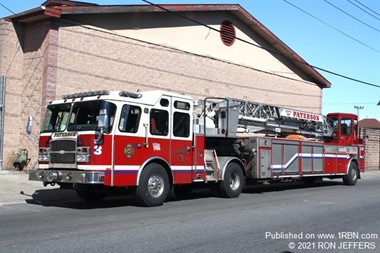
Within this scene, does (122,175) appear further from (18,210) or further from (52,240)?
(52,240)

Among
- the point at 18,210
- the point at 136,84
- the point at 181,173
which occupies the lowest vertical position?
the point at 18,210

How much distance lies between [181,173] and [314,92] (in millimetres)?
22259

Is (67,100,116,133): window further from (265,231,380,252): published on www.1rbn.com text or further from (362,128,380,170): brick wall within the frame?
(362,128,380,170): brick wall

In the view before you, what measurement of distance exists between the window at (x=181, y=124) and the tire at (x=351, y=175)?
10395mm

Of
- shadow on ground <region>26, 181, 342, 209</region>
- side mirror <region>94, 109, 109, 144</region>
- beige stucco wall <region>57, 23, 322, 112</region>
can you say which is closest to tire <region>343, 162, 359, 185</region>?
beige stucco wall <region>57, 23, 322, 112</region>

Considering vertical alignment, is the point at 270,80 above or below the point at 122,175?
above

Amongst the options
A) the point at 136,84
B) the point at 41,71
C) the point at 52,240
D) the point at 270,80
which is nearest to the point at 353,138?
the point at 270,80

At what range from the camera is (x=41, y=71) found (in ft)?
57.7

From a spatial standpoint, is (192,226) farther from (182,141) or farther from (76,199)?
(76,199)

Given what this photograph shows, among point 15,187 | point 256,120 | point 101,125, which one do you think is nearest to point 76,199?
point 15,187

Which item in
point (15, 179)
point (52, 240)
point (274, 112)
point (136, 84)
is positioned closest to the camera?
point (52, 240)

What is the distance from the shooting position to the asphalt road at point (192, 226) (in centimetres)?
721

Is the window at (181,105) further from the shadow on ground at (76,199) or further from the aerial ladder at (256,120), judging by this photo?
the shadow on ground at (76,199)

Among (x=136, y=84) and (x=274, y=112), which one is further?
(x=136, y=84)
